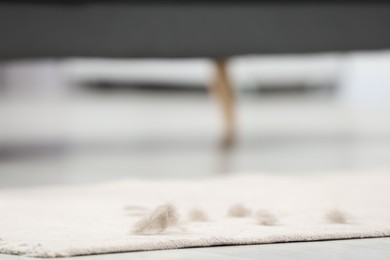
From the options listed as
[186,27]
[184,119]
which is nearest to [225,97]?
[186,27]

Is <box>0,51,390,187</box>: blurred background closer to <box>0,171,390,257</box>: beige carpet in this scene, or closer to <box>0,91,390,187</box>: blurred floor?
<box>0,91,390,187</box>: blurred floor

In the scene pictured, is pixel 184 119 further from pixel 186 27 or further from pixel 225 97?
pixel 186 27

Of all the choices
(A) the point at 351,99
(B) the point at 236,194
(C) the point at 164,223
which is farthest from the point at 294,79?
(C) the point at 164,223

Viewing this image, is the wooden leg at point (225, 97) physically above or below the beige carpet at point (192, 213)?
above

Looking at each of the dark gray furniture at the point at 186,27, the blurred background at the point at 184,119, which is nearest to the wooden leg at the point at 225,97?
the blurred background at the point at 184,119

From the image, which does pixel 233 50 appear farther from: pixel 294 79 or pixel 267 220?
pixel 294 79

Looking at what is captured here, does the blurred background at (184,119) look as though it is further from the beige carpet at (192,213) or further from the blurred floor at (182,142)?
the beige carpet at (192,213)

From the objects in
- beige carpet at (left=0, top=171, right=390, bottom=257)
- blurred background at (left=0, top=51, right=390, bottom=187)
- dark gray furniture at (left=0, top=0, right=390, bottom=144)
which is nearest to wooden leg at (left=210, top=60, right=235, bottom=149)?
blurred background at (left=0, top=51, right=390, bottom=187)
